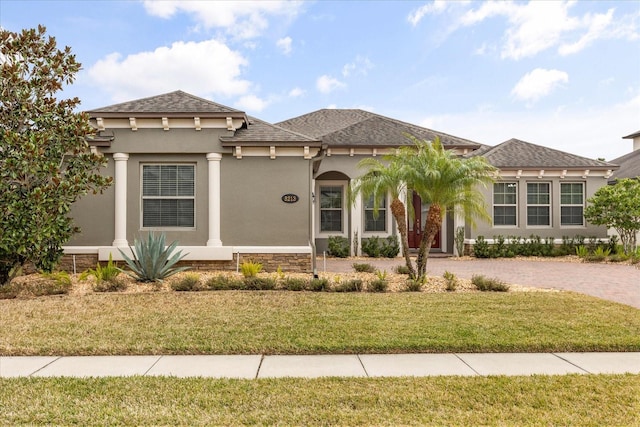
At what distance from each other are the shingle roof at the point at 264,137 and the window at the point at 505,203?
953cm

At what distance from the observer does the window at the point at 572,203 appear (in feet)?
56.7

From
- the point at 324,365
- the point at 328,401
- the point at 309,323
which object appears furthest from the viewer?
the point at 309,323

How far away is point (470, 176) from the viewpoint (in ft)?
31.7

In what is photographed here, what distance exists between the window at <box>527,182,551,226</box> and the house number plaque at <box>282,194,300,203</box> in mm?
10920

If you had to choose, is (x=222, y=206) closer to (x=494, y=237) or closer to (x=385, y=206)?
(x=385, y=206)

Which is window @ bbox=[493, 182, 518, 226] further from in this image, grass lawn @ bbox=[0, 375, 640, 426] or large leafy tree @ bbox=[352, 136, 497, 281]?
grass lawn @ bbox=[0, 375, 640, 426]

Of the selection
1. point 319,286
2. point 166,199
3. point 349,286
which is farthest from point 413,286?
point 166,199

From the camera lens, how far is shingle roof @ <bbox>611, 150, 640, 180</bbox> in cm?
2281

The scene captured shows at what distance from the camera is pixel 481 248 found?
53.8ft

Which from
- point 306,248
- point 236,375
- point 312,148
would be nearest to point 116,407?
point 236,375

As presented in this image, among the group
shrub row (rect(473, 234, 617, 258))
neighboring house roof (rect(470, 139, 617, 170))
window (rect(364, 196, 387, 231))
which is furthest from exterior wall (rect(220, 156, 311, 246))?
neighboring house roof (rect(470, 139, 617, 170))

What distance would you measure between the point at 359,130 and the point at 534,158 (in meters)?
7.42

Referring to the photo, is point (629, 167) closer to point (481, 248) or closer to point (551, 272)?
point (481, 248)

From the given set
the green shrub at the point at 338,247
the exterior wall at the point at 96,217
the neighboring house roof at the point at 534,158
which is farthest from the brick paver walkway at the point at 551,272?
the exterior wall at the point at 96,217
